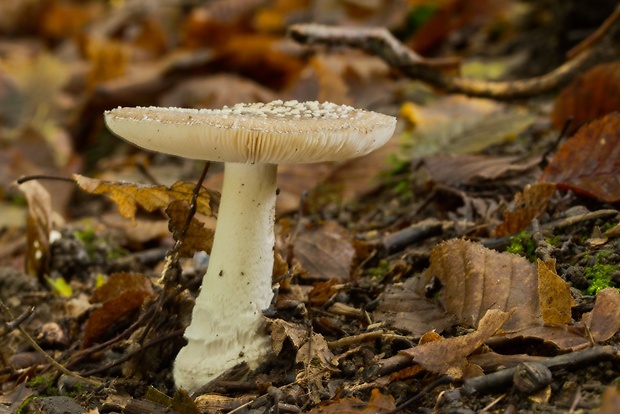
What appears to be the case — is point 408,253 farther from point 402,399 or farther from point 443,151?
point 443,151

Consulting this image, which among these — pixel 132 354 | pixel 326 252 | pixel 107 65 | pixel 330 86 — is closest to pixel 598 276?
pixel 326 252

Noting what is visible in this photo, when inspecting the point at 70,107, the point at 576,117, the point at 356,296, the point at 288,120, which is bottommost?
the point at 70,107

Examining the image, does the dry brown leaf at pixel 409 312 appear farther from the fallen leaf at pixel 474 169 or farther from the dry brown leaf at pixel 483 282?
the fallen leaf at pixel 474 169

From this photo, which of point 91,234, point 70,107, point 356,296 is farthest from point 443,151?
point 70,107

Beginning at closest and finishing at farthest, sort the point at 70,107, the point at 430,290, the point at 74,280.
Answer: the point at 430,290
the point at 74,280
the point at 70,107

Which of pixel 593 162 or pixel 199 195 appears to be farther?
pixel 593 162

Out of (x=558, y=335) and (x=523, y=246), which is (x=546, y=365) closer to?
(x=558, y=335)

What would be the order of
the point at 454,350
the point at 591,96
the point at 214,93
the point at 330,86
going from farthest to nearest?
the point at 214,93 → the point at 330,86 → the point at 591,96 → the point at 454,350

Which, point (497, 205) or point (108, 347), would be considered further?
point (497, 205)
